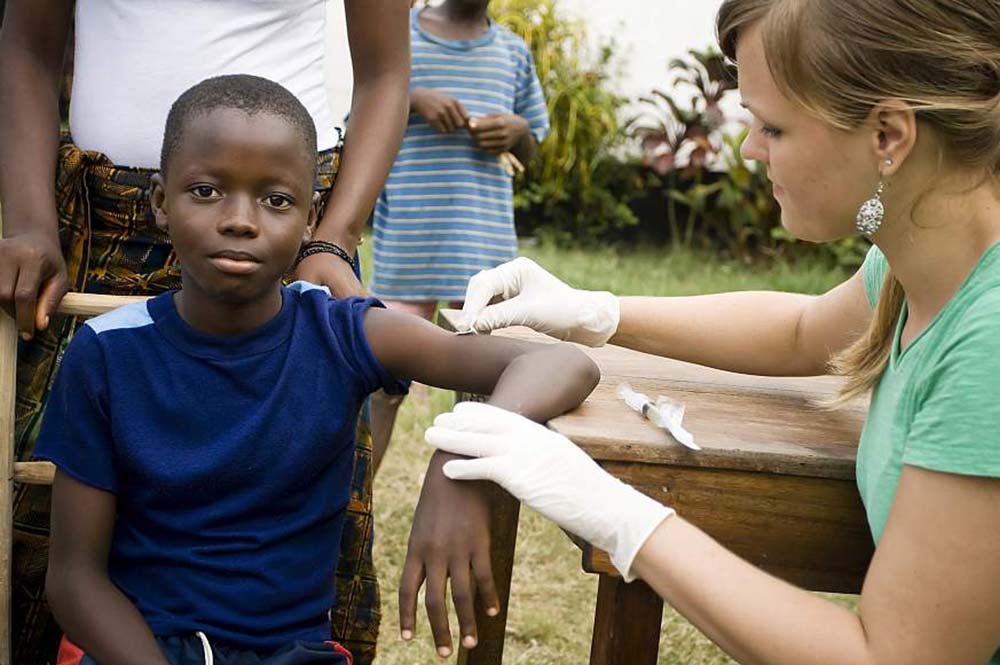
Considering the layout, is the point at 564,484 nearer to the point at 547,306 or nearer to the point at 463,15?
the point at 547,306

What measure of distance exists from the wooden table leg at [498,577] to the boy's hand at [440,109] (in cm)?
215

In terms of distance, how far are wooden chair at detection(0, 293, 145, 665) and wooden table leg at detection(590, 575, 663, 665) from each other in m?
0.85

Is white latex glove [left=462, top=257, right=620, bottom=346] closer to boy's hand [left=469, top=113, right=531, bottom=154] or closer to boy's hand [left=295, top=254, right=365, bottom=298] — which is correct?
boy's hand [left=295, top=254, right=365, bottom=298]

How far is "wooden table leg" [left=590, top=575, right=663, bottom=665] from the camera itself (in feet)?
6.03

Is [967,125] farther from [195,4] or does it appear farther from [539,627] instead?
[539,627]

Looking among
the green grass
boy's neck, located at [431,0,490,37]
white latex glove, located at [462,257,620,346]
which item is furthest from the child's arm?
boy's neck, located at [431,0,490,37]

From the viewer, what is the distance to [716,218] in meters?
7.94

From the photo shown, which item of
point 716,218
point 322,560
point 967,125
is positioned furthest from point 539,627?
point 716,218

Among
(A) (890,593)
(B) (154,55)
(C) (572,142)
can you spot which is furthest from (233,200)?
(C) (572,142)

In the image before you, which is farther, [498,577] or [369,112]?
[498,577]

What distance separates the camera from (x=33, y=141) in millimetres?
2084

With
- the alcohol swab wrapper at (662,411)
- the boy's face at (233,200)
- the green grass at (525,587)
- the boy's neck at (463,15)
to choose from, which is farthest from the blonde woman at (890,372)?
the boy's neck at (463,15)

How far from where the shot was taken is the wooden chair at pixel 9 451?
195 cm

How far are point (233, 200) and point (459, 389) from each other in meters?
0.43
